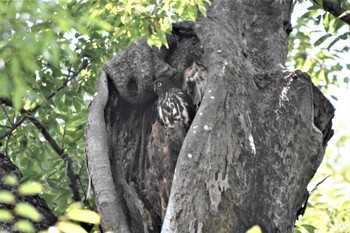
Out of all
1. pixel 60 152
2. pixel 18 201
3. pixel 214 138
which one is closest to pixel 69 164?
pixel 60 152

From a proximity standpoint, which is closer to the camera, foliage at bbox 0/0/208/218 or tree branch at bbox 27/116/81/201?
foliage at bbox 0/0/208/218

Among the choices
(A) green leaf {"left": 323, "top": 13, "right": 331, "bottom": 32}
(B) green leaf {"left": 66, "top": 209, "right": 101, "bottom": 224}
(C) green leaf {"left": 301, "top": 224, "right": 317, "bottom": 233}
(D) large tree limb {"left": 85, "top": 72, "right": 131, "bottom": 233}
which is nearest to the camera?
(B) green leaf {"left": 66, "top": 209, "right": 101, "bottom": 224}

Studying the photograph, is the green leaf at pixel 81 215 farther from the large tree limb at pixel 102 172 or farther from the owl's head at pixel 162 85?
the owl's head at pixel 162 85

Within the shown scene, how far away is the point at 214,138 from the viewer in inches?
154

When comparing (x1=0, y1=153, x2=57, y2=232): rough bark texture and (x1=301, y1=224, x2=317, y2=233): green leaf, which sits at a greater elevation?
(x1=0, y1=153, x2=57, y2=232): rough bark texture

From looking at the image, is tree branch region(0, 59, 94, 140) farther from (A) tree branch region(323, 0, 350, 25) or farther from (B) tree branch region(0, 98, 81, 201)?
(A) tree branch region(323, 0, 350, 25)

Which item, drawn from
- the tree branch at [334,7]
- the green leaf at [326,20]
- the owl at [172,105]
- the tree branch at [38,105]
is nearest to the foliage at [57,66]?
the tree branch at [38,105]

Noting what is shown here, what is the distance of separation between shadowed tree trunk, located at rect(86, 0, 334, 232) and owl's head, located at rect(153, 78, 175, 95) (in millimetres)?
79

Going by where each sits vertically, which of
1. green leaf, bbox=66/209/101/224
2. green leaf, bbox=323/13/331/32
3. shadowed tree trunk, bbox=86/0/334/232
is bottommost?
green leaf, bbox=323/13/331/32

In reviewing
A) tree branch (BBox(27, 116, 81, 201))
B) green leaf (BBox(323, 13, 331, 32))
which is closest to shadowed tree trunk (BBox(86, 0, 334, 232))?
tree branch (BBox(27, 116, 81, 201))

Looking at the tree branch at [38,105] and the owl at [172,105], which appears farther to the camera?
the tree branch at [38,105]

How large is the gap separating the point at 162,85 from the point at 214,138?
0.79m

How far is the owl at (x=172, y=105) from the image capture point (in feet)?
14.4

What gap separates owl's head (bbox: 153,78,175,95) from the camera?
4586 mm
